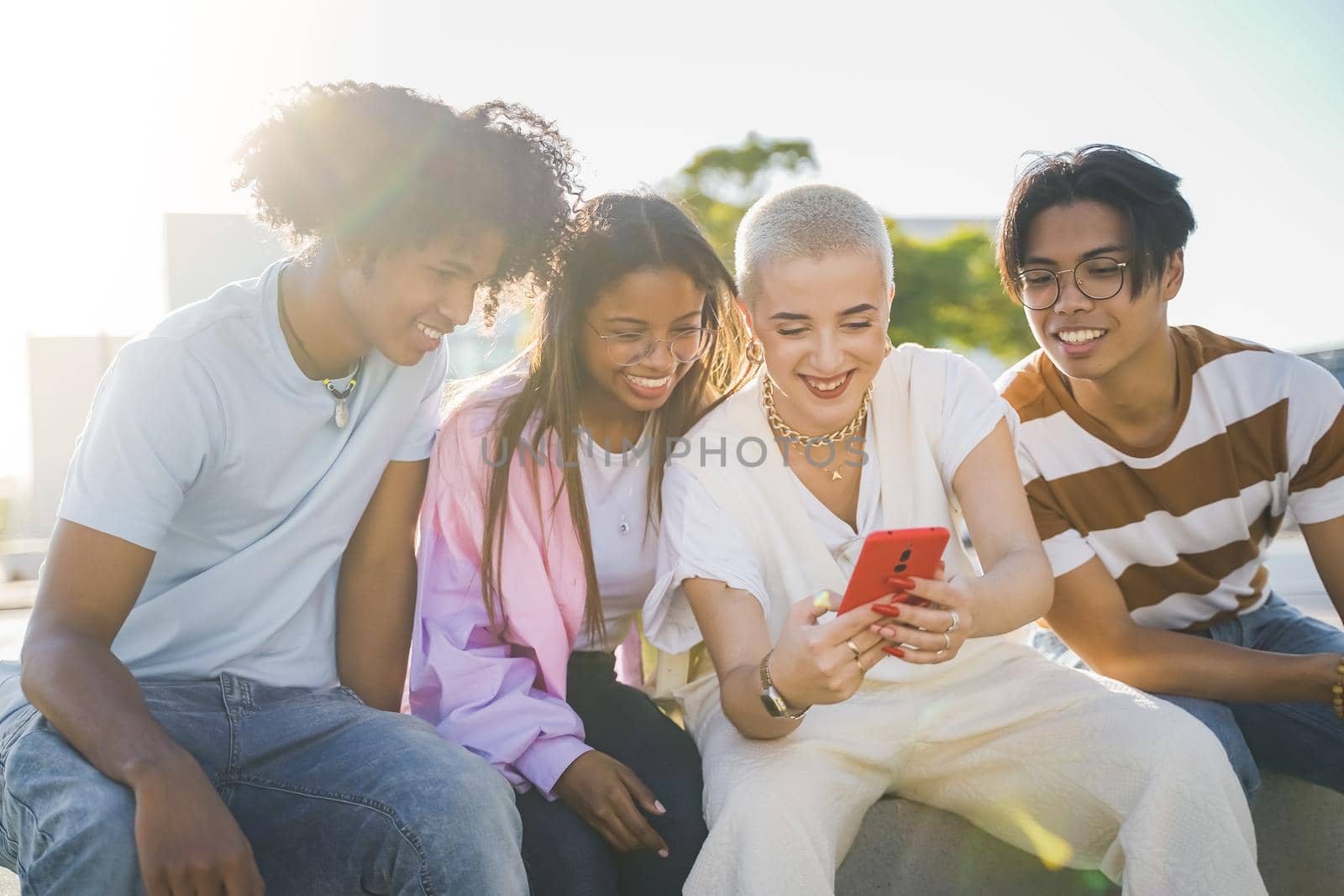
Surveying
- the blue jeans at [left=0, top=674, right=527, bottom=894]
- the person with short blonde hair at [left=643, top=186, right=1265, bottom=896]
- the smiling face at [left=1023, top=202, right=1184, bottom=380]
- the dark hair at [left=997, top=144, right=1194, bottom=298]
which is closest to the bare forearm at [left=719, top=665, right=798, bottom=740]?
the person with short blonde hair at [left=643, top=186, right=1265, bottom=896]

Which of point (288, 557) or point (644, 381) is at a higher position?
point (644, 381)

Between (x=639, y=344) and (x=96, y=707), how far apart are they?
1.70 metres

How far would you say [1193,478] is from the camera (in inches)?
131

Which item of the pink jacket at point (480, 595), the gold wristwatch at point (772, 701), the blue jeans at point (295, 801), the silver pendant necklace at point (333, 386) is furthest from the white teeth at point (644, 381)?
the blue jeans at point (295, 801)

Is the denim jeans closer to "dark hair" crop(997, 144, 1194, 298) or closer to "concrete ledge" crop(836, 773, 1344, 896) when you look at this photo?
"concrete ledge" crop(836, 773, 1344, 896)

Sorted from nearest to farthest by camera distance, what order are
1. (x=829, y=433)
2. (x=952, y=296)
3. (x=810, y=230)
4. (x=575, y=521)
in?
(x=810, y=230), (x=829, y=433), (x=575, y=521), (x=952, y=296)

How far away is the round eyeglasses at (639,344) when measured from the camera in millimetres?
3172

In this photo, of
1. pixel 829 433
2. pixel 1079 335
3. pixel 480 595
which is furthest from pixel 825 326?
pixel 480 595

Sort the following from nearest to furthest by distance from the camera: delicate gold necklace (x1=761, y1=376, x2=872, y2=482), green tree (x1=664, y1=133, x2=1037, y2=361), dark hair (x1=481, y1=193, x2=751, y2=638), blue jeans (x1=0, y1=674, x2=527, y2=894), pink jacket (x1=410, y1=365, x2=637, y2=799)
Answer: blue jeans (x1=0, y1=674, x2=527, y2=894) → pink jacket (x1=410, y1=365, x2=637, y2=799) → delicate gold necklace (x1=761, y1=376, x2=872, y2=482) → dark hair (x1=481, y1=193, x2=751, y2=638) → green tree (x1=664, y1=133, x2=1037, y2=361)

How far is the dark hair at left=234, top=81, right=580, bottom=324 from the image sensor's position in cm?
285

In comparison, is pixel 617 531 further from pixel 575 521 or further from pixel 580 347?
pixel 580 347

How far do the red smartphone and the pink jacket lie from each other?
1.01 metres

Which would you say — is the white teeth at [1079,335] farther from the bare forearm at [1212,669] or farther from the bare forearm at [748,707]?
the bare forearm at [748,707]

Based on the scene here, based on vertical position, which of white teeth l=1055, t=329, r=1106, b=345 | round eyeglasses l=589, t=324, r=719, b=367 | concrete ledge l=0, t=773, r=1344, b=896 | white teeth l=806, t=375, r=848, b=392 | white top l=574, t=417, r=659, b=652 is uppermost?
white teeth l=1055, t=329, r=1106, b=345
